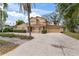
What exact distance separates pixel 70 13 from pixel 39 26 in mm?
411

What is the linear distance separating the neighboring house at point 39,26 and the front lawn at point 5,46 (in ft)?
0.71

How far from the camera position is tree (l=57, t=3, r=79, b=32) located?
2.20 m

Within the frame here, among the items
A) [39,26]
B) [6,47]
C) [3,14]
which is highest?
[3,14]

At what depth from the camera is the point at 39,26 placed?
2.22m

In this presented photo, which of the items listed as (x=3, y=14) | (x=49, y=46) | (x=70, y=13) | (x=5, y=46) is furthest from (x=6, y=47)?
(x=70, y=13)

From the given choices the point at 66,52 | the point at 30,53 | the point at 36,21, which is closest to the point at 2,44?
the point at 30,53

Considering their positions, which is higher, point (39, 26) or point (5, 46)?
point (39, 26)

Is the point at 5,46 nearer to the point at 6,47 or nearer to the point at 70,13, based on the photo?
the point at 6,47

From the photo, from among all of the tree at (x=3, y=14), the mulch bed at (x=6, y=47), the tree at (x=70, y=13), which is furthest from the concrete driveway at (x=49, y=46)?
the tree at (x=3, y=14)

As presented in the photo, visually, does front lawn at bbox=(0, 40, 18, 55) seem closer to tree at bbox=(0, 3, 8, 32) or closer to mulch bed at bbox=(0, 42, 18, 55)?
mulch bed at bbox=(0, 42, 18, 55)

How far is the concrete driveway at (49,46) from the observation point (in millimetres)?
2152

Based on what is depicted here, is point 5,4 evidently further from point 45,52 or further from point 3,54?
point 45,52

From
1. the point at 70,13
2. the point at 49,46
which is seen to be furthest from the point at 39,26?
the point at 70,13

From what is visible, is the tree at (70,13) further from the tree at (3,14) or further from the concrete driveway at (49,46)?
the tree at (3,14)
